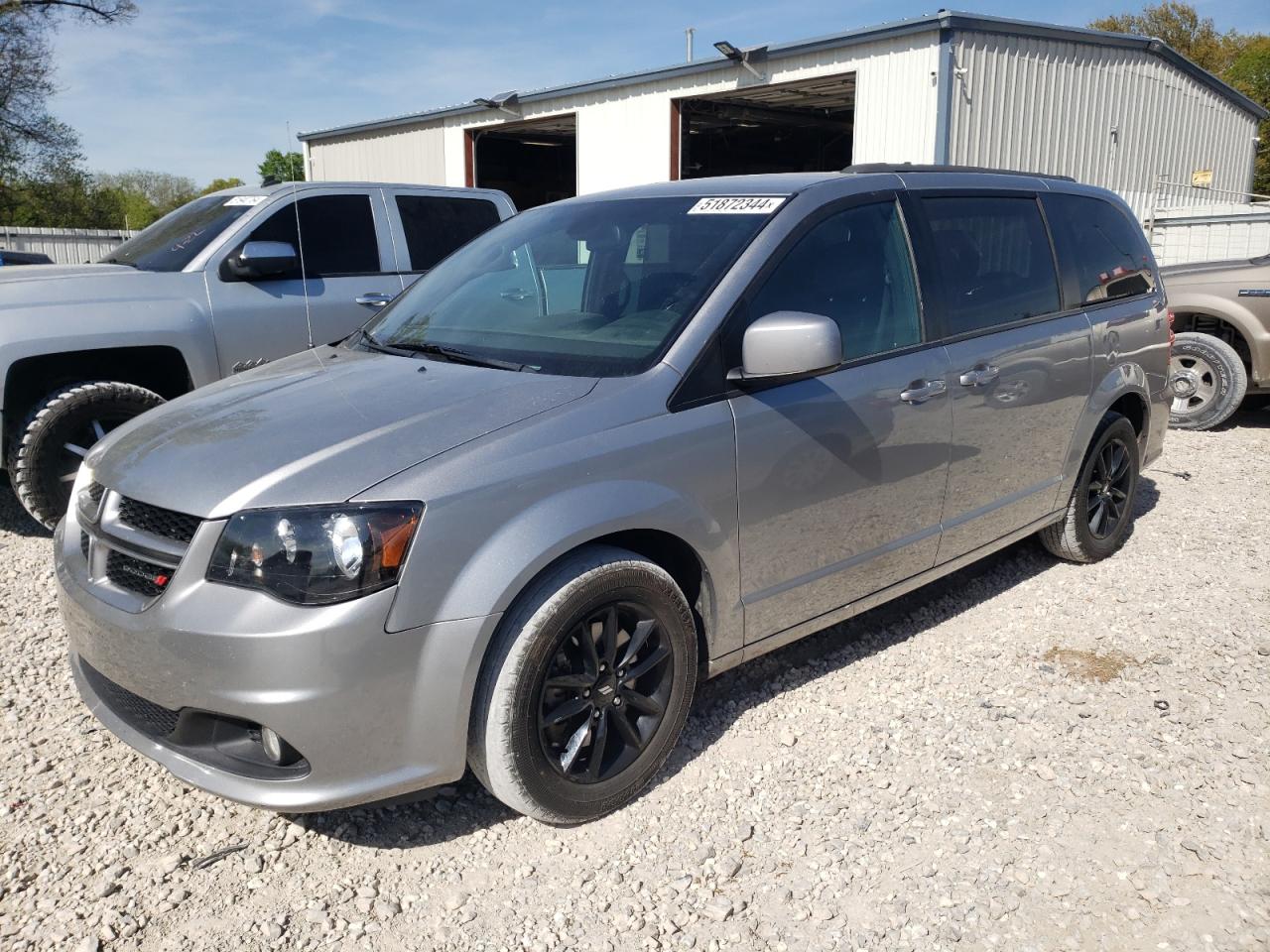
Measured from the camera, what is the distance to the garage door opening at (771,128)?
17.7m

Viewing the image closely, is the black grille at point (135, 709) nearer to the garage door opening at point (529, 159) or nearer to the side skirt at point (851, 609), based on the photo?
the side skirt at point (851, 609)

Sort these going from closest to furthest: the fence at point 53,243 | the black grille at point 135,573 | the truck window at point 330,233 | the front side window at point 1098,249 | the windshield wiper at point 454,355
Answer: the black grille at point 135,573 → the windshield wiper at point 454,355 → the front side window at point 1098,249 → the truck window at point 330,233 → the fence at point 53,243

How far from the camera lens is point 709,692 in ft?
12.2

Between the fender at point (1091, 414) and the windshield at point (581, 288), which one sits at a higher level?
the windshield at point (581, 288)

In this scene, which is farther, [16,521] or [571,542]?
[16,521]

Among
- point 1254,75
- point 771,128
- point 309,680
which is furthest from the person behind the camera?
point 1254,75

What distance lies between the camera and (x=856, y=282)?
3547 mm

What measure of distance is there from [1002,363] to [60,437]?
459 cm

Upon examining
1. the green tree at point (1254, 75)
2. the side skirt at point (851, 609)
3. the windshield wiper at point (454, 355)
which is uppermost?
the green tree at point (1254, 75)

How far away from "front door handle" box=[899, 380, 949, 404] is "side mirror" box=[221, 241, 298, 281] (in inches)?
154

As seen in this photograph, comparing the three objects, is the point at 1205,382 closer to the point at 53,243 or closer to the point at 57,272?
the point at 57,272

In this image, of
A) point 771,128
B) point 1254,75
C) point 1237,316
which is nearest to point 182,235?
point 1237,316

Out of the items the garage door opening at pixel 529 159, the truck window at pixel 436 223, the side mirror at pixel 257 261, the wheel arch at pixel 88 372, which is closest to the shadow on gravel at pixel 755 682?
the wheel arch at pixel 88 372

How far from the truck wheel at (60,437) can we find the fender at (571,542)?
3520mm
